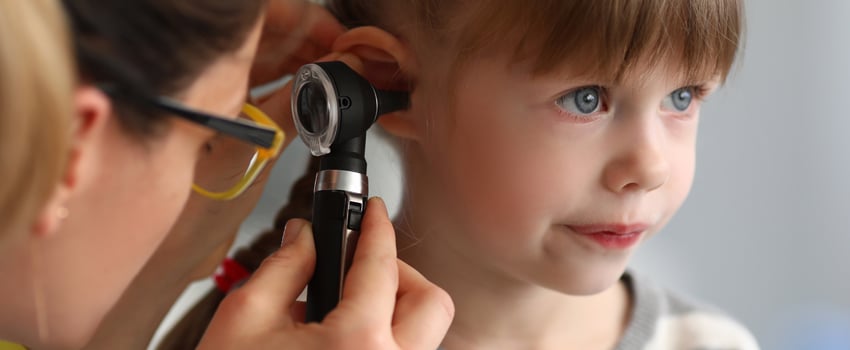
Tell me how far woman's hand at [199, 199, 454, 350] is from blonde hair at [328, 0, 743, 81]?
0.67 ft

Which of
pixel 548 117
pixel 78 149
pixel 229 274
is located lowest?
pixel 229 274

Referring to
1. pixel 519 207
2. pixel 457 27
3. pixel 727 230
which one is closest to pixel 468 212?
pixel 519 207

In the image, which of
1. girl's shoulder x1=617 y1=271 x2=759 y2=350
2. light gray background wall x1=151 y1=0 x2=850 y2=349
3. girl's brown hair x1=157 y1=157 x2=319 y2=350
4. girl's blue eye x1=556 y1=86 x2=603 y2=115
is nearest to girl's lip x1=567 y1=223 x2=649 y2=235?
girl's blue eye x1=556 y1=86 x2=603 y2=115

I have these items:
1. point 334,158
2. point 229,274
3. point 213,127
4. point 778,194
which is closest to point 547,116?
point 334,158

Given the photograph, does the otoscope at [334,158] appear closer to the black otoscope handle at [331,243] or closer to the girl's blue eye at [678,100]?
the black otoscope handle at [331,243]

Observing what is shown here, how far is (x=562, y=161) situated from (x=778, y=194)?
0.75m

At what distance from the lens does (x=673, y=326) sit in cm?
116

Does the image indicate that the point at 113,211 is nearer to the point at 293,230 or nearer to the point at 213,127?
the point at 213,127

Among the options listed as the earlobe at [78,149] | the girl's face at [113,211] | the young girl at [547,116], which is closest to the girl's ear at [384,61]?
the young girl at [547,116]

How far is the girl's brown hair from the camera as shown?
110 centimetres

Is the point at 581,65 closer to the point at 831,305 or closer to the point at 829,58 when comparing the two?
the point at 829,58

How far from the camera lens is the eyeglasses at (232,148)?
0.63m

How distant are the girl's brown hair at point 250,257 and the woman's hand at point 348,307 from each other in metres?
0.28

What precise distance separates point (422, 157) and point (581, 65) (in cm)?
23
